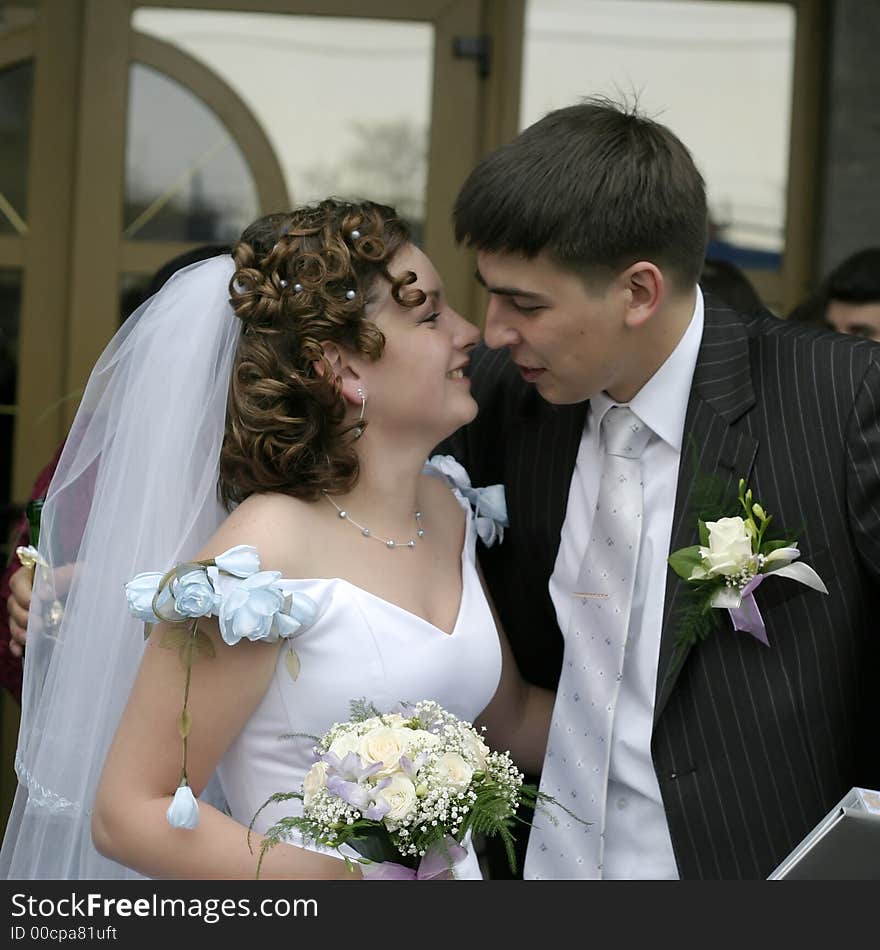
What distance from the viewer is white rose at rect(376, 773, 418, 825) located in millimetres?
2141

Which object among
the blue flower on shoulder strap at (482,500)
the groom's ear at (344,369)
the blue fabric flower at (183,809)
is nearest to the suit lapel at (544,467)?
the blue flower on shoulder strap at (482,500)

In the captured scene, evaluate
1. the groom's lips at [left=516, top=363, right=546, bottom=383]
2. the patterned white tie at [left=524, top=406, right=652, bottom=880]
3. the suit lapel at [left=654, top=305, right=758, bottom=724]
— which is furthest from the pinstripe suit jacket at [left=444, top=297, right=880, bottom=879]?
A: the groom's lips at [left=516, top=363, right=546, bottom=383]

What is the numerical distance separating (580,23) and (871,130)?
3.72 feet

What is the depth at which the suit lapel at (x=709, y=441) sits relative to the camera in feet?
9.15

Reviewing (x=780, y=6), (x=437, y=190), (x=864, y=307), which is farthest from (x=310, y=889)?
(x=780, y=6)

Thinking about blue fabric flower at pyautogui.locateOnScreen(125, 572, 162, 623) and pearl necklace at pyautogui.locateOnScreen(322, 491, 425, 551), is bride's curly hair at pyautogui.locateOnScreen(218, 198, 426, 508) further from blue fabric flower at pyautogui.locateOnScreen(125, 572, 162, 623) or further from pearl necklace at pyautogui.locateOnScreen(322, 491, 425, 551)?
blue fabric flower at pyautogui.locateOnScreen(125, 572, 162, 623)

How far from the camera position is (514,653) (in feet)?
10.6

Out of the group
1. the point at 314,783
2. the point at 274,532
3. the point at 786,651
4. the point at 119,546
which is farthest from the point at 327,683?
the point at 786,651

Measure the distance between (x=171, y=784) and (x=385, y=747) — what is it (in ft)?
1.59

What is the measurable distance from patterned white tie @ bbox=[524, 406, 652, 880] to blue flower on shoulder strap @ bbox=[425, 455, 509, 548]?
0.87ft

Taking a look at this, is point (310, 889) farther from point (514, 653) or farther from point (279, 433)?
point (514, 653)

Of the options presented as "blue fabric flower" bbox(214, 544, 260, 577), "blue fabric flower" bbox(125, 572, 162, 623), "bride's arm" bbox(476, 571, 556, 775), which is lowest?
"bride's arm" bbox(476, 571, 556, 775)

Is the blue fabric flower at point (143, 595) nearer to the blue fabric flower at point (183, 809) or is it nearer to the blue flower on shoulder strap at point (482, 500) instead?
the blue fabric flower at point (183, 809)

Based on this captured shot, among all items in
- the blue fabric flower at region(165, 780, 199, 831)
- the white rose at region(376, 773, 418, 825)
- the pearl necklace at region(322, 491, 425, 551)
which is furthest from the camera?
the pearl necklace at region(322, 491, 425, 551)
